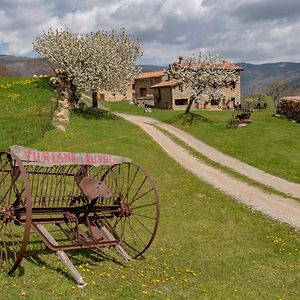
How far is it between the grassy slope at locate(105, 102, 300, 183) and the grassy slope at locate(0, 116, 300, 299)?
33.8 ft

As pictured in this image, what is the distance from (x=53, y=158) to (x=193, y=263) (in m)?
6.69

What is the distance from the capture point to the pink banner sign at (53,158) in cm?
1284

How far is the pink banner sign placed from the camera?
1284 centimetres

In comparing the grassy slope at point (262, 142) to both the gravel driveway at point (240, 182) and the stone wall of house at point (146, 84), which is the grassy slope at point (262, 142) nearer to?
the gravel driveway at point (240, 182)

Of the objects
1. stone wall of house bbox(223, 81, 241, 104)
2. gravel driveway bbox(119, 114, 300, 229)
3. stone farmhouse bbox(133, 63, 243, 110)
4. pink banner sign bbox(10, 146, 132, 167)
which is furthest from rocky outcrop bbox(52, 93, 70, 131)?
stone wall of house bbox(223, 81, 241, 104)

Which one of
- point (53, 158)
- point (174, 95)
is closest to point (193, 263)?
point (53, 158)

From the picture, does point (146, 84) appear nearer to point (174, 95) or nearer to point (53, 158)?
point (174, 95)

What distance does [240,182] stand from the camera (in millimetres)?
31406

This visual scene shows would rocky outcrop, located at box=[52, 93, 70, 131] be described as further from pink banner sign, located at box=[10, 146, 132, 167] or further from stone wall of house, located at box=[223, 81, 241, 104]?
stone wall of house, located at box=[223, 81, 241, 104]

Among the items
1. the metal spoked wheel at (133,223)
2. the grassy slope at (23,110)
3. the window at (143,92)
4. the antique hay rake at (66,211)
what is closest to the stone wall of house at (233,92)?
the window at (143,92)

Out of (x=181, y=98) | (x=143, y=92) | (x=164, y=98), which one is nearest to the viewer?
(x=181, y=98)

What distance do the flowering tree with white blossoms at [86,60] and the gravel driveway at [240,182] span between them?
40.5 ft

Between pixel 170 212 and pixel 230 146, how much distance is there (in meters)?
22.5

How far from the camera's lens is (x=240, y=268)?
1619 centimetres
